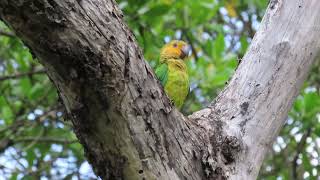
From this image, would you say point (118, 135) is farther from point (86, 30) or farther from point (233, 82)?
point (233, 82)

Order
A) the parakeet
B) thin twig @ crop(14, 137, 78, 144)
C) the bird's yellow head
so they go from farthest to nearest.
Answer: thin twig @ crop(14, 137, 78, 144)
the bird's yellow head
the parakeet

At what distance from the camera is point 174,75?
306 cm

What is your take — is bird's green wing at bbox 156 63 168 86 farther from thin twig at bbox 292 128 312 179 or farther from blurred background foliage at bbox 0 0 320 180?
thin twig at bbox 292 128 312 179

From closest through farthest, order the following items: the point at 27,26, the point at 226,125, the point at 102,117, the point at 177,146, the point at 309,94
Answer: the point at 27,26
the point at 102,117
the point at 177,146
the point at 226,125
the point at 309,94

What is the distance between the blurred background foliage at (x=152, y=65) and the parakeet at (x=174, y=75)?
0.17m

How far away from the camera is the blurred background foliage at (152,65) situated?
350 cm

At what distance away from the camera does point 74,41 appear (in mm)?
1420

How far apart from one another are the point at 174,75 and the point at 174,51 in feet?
1.17

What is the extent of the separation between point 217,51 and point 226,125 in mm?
1921

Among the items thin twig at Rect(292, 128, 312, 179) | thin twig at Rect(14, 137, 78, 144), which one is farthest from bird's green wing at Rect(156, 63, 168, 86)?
thin twig at Rect(292, 128, 312, 179)

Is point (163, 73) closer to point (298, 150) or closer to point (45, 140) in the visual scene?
point (45, 140)

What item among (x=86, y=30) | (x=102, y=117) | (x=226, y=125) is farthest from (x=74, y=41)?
(x=226, y=125)

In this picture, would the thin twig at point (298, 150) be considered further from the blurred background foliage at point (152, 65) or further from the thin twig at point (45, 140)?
the thin twig at point (45, 140)

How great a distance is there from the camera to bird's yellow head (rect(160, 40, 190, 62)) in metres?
3.35
